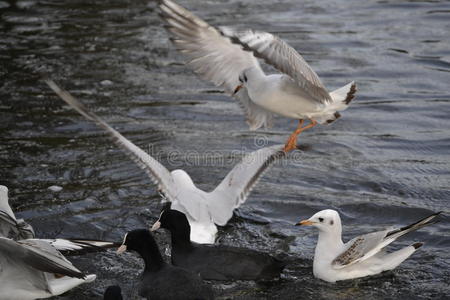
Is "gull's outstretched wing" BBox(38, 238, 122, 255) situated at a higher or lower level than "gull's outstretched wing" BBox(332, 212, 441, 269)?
lower

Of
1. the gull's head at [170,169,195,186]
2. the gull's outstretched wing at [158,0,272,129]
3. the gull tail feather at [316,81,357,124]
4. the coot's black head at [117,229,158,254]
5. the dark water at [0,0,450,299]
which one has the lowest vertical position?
the dark water at [0,0,450,299]

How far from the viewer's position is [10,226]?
6562mm

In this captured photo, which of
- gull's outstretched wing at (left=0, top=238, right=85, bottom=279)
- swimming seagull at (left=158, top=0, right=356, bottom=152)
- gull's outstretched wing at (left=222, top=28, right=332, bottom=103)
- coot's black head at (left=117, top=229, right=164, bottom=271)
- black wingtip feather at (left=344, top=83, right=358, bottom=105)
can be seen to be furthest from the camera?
black wingtip feather at (left=344, top=83, right=358, bottom=105)

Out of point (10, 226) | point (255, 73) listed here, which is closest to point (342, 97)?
point (255, 73)

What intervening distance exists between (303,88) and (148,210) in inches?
74.7

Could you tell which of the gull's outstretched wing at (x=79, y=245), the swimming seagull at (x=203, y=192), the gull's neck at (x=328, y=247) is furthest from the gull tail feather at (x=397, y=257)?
the gull's outstretched wing at (x=79, y=245)

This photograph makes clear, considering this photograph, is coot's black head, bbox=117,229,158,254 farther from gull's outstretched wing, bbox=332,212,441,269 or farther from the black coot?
gull's outstretched wing, bbox=332,212,441,269

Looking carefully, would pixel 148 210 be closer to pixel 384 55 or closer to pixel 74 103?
pixel 74 103

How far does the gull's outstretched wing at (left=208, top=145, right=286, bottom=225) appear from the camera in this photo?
7652 millimetres

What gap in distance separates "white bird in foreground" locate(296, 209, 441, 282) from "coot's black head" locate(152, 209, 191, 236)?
3.02 feet

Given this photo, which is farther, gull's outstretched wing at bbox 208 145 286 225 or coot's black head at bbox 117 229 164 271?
gull's outstretched wing at bbox 208 145 286 225

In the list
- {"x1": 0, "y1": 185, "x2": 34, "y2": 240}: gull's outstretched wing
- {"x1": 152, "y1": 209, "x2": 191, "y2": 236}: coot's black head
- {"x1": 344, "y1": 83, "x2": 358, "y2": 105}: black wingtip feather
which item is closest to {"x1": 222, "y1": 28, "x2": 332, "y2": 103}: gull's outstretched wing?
{"x1": 344, "y1": 83, "x2": 358, "y2": 105}: black wingtip feather

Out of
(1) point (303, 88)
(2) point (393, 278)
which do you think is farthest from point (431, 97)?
(2) point (393, 278)

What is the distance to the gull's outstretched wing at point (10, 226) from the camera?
6.46 meters
